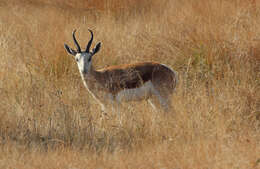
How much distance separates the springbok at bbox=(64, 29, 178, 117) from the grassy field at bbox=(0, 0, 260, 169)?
18 centimetres

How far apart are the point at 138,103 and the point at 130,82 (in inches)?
11.9

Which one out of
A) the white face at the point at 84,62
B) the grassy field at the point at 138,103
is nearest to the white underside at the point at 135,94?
the grassy field at the point at 138,103

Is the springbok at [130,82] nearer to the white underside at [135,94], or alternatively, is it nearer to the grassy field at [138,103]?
the white underside at [135,94]

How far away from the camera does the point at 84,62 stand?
713cm

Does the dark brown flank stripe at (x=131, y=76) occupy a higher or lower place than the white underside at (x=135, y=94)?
→ higher

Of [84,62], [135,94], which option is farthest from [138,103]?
[84,62]

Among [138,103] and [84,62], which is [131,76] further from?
[84,62]

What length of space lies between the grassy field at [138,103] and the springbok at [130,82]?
176 mm

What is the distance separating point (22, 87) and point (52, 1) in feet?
19.9

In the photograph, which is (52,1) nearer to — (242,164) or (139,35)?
(139,35)

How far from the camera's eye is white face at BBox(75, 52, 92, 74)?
7.10 metres

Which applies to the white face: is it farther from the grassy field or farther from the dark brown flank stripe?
the grassy field

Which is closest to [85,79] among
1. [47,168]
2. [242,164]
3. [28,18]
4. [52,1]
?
[47,168]

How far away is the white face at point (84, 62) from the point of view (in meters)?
7.10
